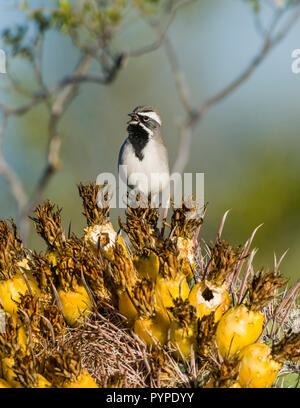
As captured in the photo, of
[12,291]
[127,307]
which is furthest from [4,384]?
[127,307]

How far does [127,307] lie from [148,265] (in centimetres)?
23

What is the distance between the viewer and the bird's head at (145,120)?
19.0ft

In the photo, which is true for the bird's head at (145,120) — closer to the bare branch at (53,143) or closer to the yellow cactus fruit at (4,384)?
the yellow cactus fruit at (4,384)

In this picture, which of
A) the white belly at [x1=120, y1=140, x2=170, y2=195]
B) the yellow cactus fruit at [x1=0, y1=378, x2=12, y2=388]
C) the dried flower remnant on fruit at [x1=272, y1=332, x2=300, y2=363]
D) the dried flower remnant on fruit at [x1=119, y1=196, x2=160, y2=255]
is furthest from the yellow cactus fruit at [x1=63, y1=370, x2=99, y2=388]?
the white belly at [x1=120, y1=140, x2=170, y2=195]

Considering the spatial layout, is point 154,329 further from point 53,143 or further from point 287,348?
point 53,143

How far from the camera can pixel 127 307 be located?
104 inches

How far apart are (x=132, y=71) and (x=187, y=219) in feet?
47.4

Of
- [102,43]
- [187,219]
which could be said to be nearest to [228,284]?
[187,219]

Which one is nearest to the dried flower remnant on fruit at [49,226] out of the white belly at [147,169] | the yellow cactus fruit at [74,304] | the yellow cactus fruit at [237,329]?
the yellow cactus fruit at [74,304]

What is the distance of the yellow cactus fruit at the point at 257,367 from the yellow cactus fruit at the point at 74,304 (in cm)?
77

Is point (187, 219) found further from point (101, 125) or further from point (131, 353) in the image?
point (101, 125)

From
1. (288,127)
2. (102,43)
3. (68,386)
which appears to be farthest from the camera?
(288,127)
